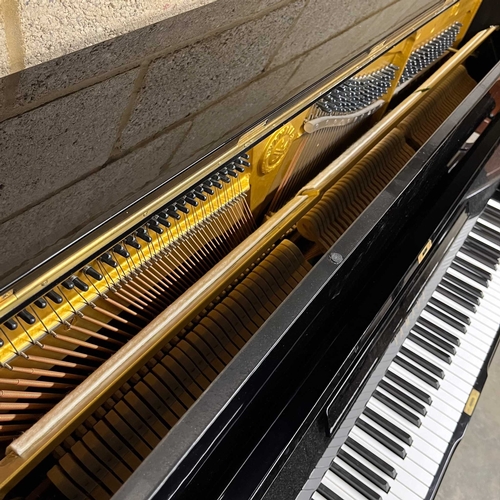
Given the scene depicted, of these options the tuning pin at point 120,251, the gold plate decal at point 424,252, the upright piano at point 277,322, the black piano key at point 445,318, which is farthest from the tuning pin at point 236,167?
the black piano key at point 445,318

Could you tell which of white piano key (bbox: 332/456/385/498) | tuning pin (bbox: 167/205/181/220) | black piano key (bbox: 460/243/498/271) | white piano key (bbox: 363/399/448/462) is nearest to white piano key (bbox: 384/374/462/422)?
white piano key (bbox: 363/399/448/462)

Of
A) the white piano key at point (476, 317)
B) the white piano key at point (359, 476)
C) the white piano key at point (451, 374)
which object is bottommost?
the white piano key at point (359, 476)

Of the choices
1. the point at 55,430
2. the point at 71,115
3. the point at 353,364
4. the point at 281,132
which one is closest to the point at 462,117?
the point at 281,132

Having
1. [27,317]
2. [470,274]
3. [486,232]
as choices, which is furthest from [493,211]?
[27,317]

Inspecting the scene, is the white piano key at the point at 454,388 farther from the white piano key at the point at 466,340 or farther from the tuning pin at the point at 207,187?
the tuning pin at the point at 207,187

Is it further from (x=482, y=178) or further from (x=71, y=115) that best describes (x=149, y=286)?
(x=482, y=178)

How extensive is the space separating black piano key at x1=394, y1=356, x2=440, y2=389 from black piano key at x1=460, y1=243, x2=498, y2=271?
698mm

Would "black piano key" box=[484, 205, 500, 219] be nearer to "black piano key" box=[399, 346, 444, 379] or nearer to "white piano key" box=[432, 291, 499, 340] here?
"white piano key" box=[432, 291, 499, 340]

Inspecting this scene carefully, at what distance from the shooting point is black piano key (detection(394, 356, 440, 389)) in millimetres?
1634

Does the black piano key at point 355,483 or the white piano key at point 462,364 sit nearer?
the black piano key at point 355,483

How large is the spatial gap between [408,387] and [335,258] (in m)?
0.79

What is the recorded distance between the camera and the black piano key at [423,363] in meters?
1.67

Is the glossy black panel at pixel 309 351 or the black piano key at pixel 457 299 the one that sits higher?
the black piano key at pixel 457 299

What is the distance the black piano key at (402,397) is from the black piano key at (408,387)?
1.0 inches
